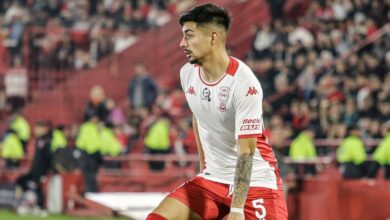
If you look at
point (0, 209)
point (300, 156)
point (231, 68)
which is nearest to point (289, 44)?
point (300, 156)

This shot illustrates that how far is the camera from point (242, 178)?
6820mm

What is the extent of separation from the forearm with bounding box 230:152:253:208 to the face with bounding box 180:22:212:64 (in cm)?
68

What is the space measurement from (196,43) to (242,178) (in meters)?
0.89

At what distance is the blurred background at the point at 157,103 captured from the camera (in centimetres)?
1766

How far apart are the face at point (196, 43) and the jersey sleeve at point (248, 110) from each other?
1.03ft

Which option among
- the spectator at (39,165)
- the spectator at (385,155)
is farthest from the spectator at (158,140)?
the spectator at (385,155)

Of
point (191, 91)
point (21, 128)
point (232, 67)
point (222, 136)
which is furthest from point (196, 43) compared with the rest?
point (21, 128)

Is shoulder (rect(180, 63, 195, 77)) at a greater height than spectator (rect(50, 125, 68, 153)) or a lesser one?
greater

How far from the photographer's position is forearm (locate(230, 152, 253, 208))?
22.2 feet

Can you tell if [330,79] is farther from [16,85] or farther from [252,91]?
[252,91]

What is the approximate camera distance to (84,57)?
90.9 feet

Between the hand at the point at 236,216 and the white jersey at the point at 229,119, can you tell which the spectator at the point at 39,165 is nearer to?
the white jersey at the point at 229,119

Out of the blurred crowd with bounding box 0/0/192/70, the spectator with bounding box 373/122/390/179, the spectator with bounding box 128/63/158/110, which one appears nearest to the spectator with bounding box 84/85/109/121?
the spectator with bounding box 128/63/158/110

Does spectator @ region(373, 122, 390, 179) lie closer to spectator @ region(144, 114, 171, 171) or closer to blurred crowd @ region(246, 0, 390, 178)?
blurred crowd @ region(246, 0, 390, 178)
